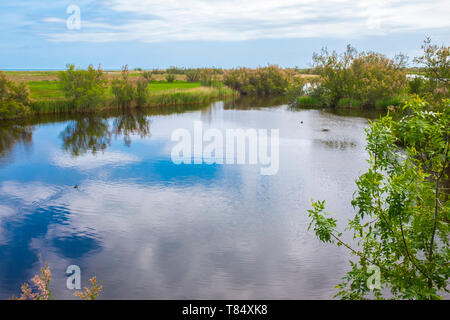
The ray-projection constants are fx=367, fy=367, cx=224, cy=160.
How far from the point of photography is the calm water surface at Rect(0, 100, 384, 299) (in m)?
8.35

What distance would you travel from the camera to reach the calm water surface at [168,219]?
835 cm

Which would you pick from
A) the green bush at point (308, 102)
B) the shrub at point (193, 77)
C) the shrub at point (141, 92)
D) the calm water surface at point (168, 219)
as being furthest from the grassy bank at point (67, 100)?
the shrub at point (193, 77)

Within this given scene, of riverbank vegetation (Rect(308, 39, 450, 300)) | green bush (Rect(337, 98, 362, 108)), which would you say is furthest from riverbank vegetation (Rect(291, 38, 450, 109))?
riverbank vegetation (Rect(308, 39, 450, 300))

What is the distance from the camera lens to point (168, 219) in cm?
1147

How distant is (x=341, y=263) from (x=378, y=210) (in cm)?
452

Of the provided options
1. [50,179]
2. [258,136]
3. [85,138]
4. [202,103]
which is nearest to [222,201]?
[50,179]

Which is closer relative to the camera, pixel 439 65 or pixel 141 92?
pixel 439 65

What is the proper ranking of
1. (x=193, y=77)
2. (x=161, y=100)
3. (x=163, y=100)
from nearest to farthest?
(x=161, y=100)
(x=163, y=100)
(x=193, y=77)

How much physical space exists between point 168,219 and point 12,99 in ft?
81.4

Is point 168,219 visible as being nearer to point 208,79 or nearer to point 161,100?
point 161,100

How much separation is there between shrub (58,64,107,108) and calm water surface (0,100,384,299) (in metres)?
12.2

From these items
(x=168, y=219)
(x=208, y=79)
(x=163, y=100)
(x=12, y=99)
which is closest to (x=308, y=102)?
(x=163, y=100)

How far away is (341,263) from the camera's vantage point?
8.93 meters
